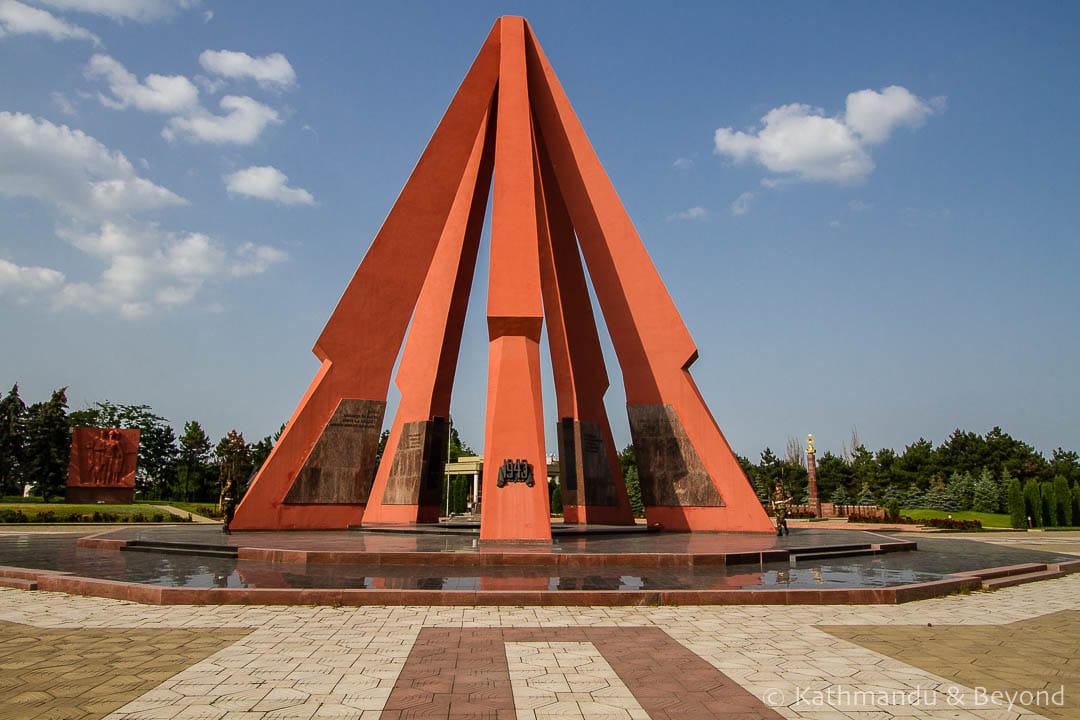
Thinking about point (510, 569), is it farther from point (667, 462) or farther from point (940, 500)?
point (940, 500)

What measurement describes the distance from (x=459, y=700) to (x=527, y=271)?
1022 centimetres

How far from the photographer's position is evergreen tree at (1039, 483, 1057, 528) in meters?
27.5

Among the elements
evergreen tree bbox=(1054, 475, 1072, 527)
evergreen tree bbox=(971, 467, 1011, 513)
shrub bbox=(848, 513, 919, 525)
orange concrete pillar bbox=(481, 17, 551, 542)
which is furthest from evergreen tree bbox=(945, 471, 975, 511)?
orange concrete pillar bbox=(481, 17, 551, 542)

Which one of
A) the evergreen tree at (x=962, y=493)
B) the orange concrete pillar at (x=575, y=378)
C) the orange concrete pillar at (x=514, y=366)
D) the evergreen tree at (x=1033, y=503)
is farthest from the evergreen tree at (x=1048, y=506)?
the orange concrete pillar at (x=514, y=366)

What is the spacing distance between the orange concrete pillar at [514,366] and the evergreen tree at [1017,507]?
24.9 meters

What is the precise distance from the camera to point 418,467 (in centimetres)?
1675

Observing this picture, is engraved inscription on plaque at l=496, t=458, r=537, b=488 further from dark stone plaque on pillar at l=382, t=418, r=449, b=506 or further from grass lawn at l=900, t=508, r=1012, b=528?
grass lawn at l=900, t=508, r=1012, b=528

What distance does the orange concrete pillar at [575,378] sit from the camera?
1775 centimetres

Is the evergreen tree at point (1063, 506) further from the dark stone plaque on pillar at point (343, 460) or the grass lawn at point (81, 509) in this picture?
the grass lawn at point (81, 509)

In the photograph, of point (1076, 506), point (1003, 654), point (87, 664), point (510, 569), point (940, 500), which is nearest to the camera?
point (87, 664)

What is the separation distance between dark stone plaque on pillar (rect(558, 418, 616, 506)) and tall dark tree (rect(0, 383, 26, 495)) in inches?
1428

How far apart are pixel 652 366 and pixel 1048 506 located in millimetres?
23073

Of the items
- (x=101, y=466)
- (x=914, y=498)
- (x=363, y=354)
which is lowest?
(x=914, y=498)

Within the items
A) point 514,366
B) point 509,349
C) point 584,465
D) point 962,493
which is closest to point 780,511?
point 584,465
